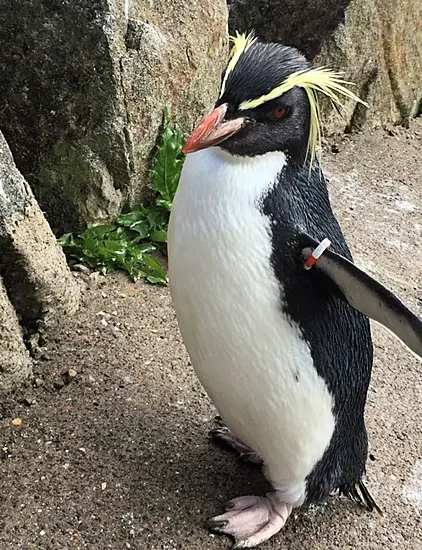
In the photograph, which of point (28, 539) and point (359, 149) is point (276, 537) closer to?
point (28, 539)

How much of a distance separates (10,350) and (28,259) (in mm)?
195

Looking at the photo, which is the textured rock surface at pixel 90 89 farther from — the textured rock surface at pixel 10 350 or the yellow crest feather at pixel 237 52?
the yellow crest feather at pixel 237 52

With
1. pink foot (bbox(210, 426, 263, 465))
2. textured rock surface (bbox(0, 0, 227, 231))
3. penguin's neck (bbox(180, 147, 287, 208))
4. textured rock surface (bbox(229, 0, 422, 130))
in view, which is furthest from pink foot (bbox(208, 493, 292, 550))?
textured rock surface (bbox(229, 0, 422, 130))

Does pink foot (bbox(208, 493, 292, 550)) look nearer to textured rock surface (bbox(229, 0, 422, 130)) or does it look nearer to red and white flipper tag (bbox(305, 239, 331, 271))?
red and white flipper tag (bbox(305, 239, 331, 271))

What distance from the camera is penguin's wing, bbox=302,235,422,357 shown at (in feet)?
3.62

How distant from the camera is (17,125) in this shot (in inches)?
75.1

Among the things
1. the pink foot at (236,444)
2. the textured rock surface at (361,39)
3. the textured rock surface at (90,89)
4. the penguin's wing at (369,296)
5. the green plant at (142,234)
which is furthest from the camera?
the textured rock surface at (361,39)

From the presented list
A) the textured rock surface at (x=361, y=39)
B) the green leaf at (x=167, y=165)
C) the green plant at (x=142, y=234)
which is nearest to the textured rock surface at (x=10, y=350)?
the green plant at (x=142, y=234)

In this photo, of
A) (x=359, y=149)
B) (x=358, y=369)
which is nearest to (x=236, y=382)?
(x=358, y=369)

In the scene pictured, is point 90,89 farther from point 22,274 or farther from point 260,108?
point 260,108

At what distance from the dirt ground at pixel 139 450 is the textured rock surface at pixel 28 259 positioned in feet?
0.24

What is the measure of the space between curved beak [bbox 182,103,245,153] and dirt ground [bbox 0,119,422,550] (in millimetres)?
669

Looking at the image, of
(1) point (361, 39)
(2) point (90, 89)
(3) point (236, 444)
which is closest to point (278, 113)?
(3) point (236, 444)

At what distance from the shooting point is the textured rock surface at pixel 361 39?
2811 mm
